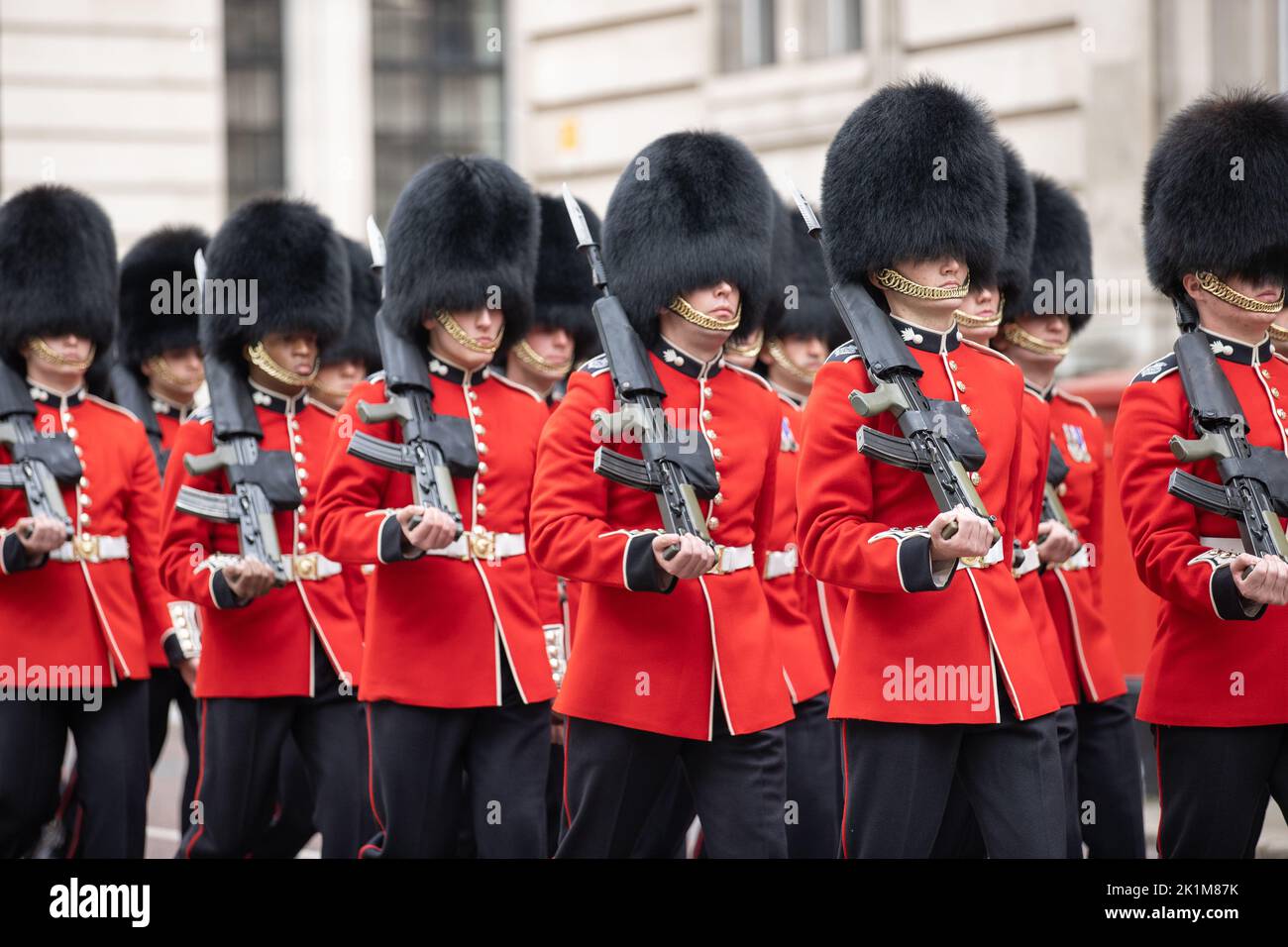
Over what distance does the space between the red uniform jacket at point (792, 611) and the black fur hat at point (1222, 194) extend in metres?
1.20

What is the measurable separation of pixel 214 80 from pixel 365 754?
10.8 meters

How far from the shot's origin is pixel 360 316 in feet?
24.7

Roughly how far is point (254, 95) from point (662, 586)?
14.0 metres

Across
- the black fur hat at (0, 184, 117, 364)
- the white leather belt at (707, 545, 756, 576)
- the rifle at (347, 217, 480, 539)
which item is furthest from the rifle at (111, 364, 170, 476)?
the white leather belt at (707, 545, 756, 576)

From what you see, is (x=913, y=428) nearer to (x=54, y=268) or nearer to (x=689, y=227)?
(x=689, y=227)

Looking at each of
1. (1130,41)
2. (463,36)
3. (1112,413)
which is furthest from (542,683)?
(463,36)

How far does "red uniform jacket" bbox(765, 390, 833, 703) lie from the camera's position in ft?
20.1

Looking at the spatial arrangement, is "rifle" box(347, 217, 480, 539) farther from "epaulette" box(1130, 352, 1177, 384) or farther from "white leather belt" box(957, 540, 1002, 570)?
"epaulette" box(1130, 352, 1177, 384)

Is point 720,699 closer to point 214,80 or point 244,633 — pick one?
point 244,633

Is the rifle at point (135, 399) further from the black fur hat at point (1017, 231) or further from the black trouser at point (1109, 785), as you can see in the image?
the black trouser at point (1109, 785)

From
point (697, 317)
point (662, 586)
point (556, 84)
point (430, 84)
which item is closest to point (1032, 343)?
point (697, 317)

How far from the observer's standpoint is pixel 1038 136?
10.8 m

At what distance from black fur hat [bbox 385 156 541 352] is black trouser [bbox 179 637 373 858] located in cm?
101

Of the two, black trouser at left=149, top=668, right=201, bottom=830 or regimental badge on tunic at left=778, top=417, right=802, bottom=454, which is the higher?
regimental badge on tunic at left=778, top=417, right=802, bottom=454
